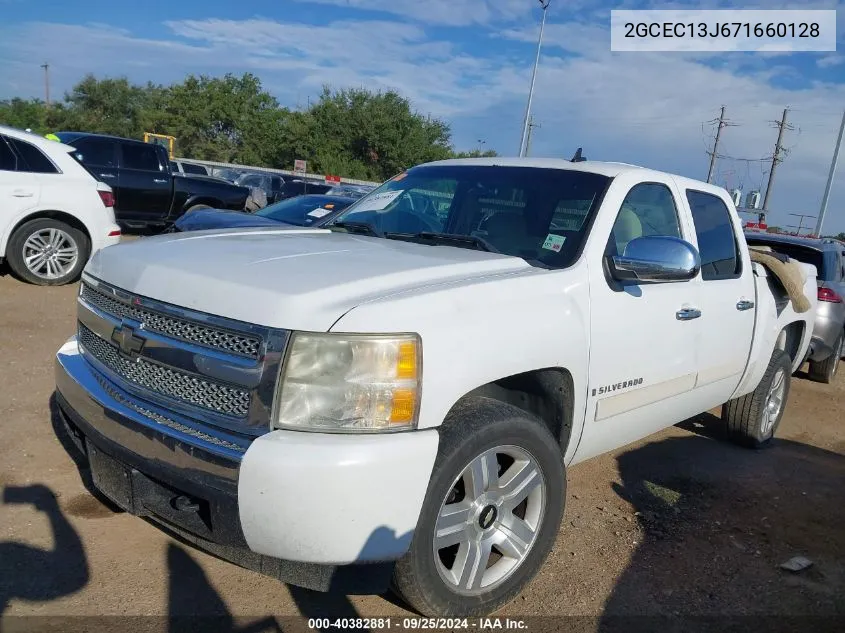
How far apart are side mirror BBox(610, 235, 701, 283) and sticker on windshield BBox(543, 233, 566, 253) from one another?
27cm

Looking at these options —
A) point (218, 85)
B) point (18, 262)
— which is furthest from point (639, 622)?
point (218, 85)

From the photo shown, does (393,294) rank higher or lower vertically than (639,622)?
higher

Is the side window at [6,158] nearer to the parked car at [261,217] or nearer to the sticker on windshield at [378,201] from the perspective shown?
the parked car at [261,217]

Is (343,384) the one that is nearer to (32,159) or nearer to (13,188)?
(13,188)

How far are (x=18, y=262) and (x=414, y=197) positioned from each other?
19.0ft

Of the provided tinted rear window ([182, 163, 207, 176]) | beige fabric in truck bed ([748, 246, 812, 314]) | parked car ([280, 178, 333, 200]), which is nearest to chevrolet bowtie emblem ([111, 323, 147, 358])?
beige fabric in truck bed ([748, 246, 812, 314])

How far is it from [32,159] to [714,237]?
709 cm

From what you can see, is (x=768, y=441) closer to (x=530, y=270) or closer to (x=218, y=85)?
(x=530, y=270)

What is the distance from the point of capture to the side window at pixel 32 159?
25.1 ft

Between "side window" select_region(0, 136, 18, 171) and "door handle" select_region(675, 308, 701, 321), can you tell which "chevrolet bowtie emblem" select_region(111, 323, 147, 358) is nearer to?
"door handle" select_region(675, 308, 701, 321)

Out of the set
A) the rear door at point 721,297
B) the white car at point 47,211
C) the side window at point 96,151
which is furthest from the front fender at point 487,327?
the side window at point 96,151

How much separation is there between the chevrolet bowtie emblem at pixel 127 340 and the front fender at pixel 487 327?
2.72 feet

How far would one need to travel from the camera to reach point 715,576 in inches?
130

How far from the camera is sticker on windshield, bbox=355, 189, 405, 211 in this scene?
A: 4.08 meters
